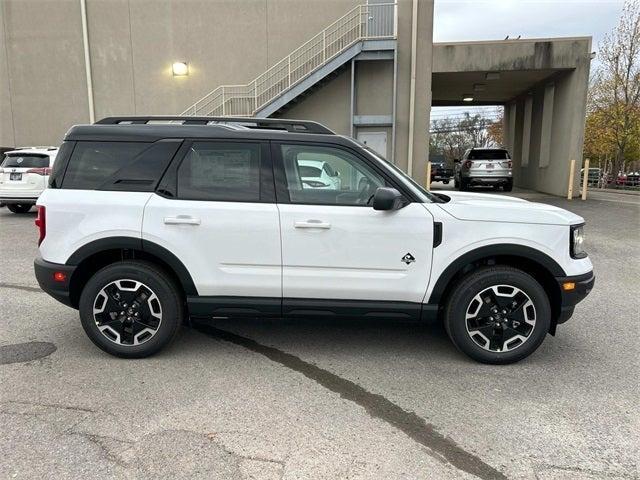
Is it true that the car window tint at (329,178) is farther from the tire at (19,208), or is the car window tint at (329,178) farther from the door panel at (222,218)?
the tire at (19,208)

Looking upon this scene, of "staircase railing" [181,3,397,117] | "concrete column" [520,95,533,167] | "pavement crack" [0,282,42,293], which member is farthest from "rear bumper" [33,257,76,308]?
"concrete column" [520,95,533,167]

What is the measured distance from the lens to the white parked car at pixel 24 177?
11773 millimetres

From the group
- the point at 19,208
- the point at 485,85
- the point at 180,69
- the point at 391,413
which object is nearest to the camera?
the point at 391,413

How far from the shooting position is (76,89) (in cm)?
1702

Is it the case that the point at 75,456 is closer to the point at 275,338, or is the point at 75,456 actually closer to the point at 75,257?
the point at 75,257

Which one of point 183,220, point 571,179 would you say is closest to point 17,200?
point 183,220

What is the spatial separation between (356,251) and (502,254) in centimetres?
113

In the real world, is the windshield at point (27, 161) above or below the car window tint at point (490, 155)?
below

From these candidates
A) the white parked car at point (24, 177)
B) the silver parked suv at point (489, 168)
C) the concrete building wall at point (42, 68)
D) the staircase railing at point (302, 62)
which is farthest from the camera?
the silver parked suv at point (489, 168)

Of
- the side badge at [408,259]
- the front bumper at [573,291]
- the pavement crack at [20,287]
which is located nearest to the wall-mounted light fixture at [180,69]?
the pavement crack at [20,287]

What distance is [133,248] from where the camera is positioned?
3.90 metres

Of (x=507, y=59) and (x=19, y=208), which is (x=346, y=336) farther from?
(x=507, y=59)

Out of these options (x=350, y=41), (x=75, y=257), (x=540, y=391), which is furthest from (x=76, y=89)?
(x=540, y=391)

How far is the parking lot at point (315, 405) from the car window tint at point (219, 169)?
139cm
